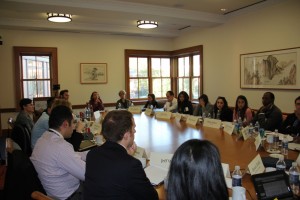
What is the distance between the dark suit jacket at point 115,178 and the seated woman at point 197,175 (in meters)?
0.33

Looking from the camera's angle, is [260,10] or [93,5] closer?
[93,5]

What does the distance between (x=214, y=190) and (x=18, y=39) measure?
644 cm

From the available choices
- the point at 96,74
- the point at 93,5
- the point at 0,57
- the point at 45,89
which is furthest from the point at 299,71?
the point at 0,57

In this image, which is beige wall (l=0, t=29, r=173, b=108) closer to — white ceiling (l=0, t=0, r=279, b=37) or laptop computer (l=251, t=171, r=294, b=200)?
white ceiling (l=0, t=0, r=279, b=37)

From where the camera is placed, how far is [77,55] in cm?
679

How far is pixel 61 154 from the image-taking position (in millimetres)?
1823

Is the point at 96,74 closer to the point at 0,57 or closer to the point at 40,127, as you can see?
the point at 0,57

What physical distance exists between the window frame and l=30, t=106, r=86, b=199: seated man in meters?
4.89

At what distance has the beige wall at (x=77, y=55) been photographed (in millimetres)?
6199

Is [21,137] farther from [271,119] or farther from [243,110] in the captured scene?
[271,119]

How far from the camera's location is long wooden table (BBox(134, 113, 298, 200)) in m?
2.06

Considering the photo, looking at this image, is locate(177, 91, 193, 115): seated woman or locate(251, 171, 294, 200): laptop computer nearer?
locate(251, 171, 294, 200): laptop computer

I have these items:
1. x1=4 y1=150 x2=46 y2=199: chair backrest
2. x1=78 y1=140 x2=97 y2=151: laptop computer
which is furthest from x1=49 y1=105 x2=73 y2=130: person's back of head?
x1=78 y1=140 x2=97 y2=151: laptop computer

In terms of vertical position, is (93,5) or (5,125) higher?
(93,5)
